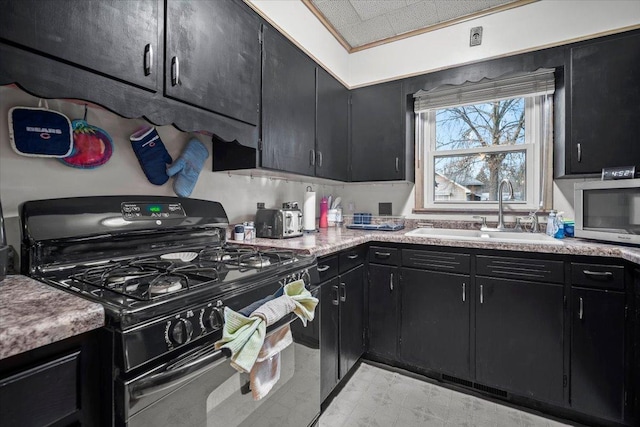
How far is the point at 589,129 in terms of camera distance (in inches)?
72.5

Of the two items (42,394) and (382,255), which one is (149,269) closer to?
(42,394)

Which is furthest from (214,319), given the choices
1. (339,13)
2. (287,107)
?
(339,13)

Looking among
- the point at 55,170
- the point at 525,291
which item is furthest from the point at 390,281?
the point at 55,170

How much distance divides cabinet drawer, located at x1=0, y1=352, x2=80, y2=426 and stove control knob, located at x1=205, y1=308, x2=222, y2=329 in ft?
0.95

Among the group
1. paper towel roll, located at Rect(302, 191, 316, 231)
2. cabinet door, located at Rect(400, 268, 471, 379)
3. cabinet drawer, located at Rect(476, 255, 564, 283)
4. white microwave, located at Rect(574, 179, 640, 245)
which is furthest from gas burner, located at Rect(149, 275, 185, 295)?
white microwave, located at Rect(574, 179, 640, 245)

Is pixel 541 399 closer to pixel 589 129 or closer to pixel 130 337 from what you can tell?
pixel 589 129

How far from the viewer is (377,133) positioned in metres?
2.51

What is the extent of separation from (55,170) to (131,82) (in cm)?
48

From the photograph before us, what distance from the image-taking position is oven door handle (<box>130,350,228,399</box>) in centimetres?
69

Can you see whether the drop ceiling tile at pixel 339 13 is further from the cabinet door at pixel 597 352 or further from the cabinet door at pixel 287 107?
the cabinet door at pixel 597 352

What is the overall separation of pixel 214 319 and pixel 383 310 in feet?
4.80

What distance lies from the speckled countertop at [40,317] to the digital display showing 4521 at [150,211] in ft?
1.61

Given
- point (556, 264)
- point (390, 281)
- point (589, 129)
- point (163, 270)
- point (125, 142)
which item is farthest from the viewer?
point (390, 281)

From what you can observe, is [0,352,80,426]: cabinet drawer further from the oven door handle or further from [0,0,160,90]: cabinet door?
[0,0,160,90]: cabinet door
